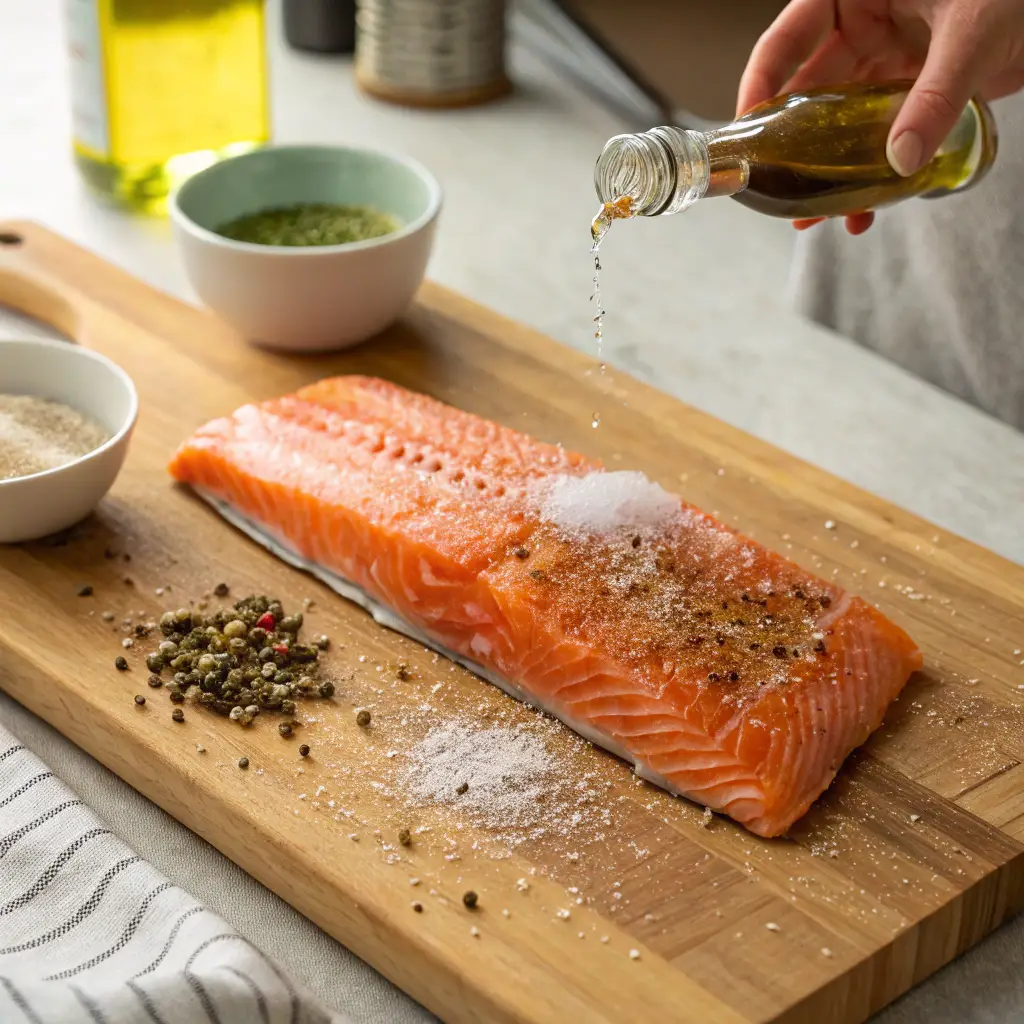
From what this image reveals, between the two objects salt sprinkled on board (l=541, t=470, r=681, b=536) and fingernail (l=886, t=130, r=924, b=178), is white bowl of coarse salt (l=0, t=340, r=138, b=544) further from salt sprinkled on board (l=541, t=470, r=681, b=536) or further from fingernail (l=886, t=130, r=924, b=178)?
fingernail (l=886, t=130, r=924, b=178)

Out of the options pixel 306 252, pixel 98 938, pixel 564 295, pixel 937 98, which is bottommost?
pixel 564 295

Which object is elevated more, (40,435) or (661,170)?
(661,170)

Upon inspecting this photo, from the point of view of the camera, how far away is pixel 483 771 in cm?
189

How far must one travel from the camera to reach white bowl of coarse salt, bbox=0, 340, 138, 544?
7.22 feet

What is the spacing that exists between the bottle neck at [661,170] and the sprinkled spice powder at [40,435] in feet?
3.04

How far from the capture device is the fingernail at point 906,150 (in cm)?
200

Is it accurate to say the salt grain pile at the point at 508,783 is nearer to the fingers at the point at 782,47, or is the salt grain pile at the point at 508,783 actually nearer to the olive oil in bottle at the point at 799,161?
the olive oil in bottle at the point at 799,161

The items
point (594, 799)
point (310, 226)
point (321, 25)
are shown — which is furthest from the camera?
point (321, 25)

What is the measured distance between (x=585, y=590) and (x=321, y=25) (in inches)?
119

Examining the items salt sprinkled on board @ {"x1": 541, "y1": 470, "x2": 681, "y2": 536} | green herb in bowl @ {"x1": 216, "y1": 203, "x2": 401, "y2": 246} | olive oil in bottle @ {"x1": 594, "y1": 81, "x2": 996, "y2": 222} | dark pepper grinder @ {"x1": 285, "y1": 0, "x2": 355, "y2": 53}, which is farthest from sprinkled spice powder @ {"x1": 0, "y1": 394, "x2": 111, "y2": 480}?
dark pepper grinder @ {"x1": 285, "y1": 0, "x2": 355, "y2": 53}

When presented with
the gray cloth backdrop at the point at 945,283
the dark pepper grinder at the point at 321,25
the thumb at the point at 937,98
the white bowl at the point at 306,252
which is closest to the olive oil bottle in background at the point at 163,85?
the white bowl at the point at 306,252

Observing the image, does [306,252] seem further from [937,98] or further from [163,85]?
[937,98]

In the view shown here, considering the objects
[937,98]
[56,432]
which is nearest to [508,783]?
[56,432]

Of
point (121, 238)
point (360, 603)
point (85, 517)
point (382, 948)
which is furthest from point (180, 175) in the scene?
point (382, 948)
